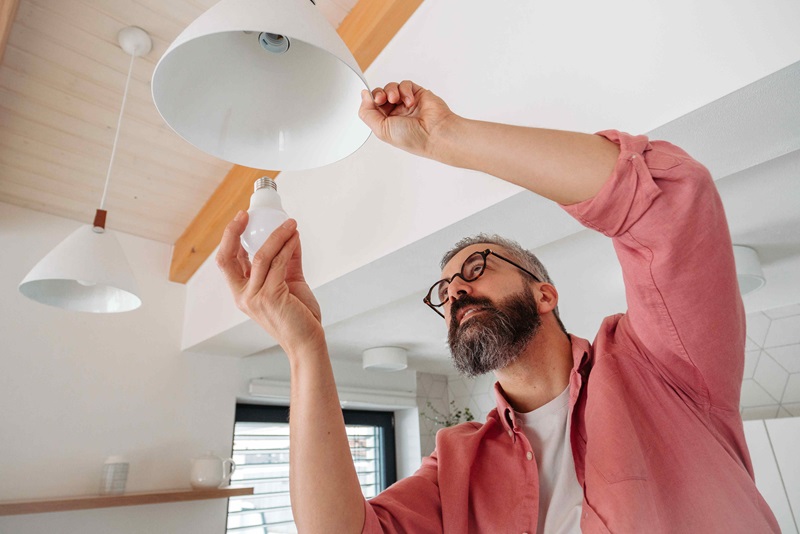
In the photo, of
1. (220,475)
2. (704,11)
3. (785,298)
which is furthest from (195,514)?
(785,298)

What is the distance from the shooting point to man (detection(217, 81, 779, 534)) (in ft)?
1.95

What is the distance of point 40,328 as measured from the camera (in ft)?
6.96

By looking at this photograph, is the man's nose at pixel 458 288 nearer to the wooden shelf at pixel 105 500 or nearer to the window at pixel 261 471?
the wooden shelf at pixel 105 500

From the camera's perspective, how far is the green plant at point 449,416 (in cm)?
380

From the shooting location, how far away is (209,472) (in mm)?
2209

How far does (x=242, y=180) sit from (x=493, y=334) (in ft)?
4.84

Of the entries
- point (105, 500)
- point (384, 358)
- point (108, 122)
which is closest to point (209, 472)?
point (105, 500)

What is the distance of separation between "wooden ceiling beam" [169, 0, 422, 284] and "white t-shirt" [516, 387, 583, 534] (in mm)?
1250

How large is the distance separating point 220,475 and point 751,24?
2.37 metres

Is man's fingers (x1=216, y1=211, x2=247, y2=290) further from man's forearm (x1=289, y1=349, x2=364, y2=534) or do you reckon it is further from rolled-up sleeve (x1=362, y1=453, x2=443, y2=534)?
rolled-up sleeve (x1=362, y1=453, x2=443, y2=534)

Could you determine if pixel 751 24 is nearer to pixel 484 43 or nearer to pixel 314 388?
pixel 484 43

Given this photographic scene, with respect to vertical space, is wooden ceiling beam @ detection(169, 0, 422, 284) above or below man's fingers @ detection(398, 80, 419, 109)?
above

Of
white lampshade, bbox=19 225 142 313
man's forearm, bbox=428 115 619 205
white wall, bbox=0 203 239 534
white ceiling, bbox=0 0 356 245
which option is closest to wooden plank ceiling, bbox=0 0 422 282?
white ceiling, bbox=0 0 356 245

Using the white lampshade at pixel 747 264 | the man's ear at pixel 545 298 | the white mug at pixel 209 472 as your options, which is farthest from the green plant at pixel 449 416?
the man's ear at pixel 545 298
